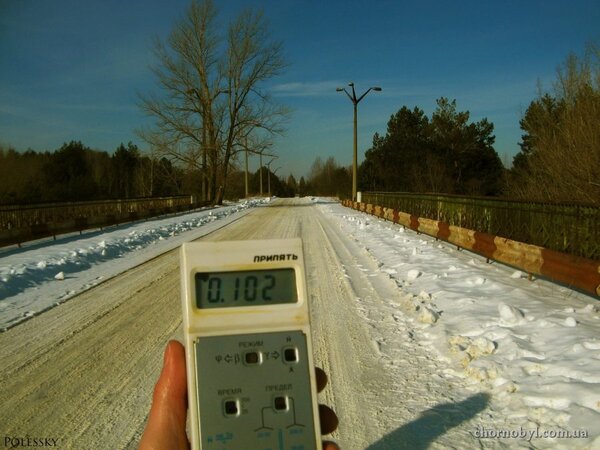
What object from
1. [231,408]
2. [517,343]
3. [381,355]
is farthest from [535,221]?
[231,408]

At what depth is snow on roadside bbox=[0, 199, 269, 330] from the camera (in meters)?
8.38

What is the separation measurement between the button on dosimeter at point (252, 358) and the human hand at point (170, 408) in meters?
0.28

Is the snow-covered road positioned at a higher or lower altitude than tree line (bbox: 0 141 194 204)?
lower

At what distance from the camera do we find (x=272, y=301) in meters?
2.10

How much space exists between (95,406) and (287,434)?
9.88 feet

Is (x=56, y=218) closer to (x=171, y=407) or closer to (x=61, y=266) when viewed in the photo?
(x=61, y=266)

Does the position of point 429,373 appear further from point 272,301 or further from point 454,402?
point 272,301

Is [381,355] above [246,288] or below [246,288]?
below

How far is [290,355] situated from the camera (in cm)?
204

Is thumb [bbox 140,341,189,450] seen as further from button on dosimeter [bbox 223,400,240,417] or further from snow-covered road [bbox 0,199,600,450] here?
snow-covered road [bbox 0,199,600,450]

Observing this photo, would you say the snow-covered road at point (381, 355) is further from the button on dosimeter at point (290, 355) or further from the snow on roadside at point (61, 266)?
the button on dosimeter at point (290, 355)

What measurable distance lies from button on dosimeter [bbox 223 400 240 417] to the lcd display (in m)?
0.36

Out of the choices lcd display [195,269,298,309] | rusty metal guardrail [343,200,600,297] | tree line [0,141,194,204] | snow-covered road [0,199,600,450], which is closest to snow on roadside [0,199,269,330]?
snow-covered road [0,199,600,450]

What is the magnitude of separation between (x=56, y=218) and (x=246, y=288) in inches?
797
